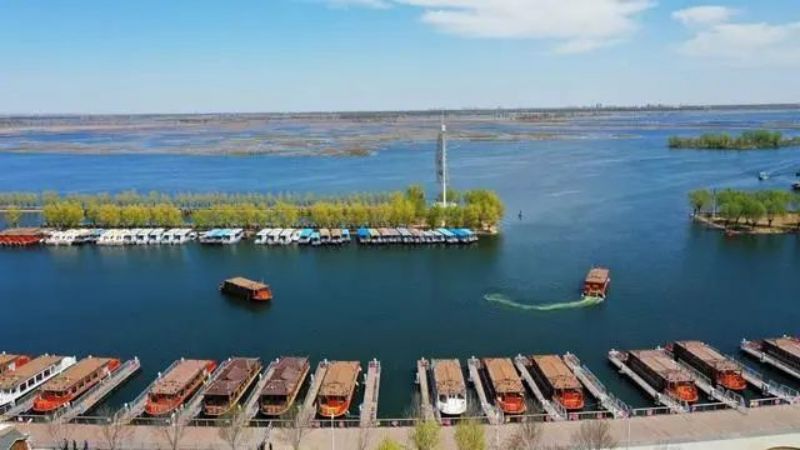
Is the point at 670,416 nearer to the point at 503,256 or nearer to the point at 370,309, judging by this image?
the point at 370,309

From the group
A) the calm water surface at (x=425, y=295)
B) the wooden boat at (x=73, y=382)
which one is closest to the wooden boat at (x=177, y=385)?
the calm water surface at (x=425, y=295)

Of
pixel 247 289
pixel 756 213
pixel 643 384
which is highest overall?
pixel 756 213

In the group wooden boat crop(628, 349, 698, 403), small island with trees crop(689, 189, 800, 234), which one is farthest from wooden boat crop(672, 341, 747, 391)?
small island with trees crop(689, 189, 800, 234)

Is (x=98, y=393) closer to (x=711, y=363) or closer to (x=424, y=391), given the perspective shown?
(x=424, y=391)

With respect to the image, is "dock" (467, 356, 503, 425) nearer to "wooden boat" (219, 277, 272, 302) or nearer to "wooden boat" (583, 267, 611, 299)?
"wooden boat" (583, 267, 611, 299)

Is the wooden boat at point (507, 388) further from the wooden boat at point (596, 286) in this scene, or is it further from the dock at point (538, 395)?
the wooden boat at point (596, 286)

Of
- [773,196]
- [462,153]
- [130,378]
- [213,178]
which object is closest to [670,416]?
[130,378]

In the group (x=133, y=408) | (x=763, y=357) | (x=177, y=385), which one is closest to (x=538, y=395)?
(x=763, y=357)
